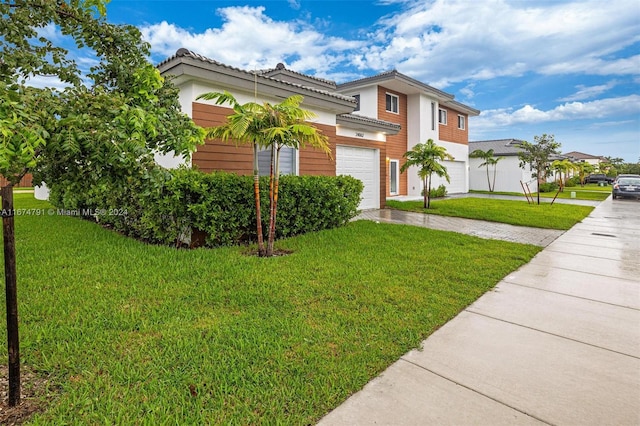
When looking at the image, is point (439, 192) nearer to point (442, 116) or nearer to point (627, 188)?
point (442, 116)

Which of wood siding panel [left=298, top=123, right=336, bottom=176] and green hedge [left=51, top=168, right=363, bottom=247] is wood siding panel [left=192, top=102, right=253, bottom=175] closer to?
green hedge [left=51, top=168, right=363, bottom=247]

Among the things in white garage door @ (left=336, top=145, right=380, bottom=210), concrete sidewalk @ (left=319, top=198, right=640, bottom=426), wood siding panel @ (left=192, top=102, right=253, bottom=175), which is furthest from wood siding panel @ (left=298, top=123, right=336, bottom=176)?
concrete sidewalk @ (left=319, top=198, right=640, bottom=426)

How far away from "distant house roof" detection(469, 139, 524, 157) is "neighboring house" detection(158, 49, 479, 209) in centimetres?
493

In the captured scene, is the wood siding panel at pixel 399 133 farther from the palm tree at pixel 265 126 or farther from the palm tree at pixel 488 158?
the palm tree at pixel 265 126

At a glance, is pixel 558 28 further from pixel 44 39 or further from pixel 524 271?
pixel 44 39

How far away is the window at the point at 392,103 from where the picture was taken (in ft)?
62.1

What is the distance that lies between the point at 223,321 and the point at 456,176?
23.4m

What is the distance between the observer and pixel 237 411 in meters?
2.09

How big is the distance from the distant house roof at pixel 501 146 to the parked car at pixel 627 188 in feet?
20.9

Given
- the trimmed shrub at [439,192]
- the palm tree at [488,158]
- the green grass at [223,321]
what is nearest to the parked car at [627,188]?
the palm tree at [488,158]

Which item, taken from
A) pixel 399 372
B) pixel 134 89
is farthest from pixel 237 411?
pixel 134 89

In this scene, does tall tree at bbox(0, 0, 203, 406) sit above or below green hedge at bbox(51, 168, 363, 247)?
above

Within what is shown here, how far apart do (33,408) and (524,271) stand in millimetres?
6126

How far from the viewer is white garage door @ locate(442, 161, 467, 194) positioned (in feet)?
75.2
